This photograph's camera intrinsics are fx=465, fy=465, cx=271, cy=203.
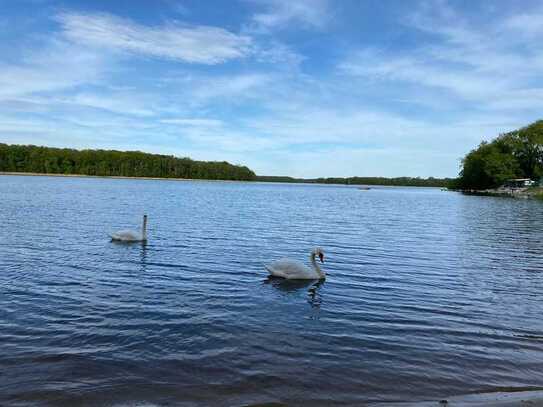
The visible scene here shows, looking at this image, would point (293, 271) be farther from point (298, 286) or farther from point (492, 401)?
→ point (492, 401)

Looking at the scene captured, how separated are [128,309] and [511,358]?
863cm

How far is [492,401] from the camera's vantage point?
7016mm

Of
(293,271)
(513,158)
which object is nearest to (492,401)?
(293,271)

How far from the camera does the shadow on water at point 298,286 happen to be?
45.8 ft

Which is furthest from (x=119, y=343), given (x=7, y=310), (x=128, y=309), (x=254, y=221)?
(x=254, y=221)

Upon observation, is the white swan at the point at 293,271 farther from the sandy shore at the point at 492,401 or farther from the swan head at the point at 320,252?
the sandy shore at the point at 492,401

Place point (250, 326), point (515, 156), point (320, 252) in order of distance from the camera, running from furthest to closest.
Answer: point (515, 156) < point (320, 252) < point (250, 326)

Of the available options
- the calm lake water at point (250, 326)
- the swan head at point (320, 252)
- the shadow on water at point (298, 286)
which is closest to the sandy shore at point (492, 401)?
the calm lake water at point (250, 326)

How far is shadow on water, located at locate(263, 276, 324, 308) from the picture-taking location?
1397 centimetres

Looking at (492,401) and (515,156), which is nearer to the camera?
(492,401)

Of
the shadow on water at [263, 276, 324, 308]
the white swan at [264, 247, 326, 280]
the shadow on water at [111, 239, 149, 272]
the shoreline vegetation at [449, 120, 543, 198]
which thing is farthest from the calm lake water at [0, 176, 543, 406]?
the shoreline vegetation at [449, 120, 543, 198]

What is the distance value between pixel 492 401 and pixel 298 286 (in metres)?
8.63

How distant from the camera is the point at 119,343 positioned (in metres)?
9.20

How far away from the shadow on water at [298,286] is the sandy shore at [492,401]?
6.35 meters
